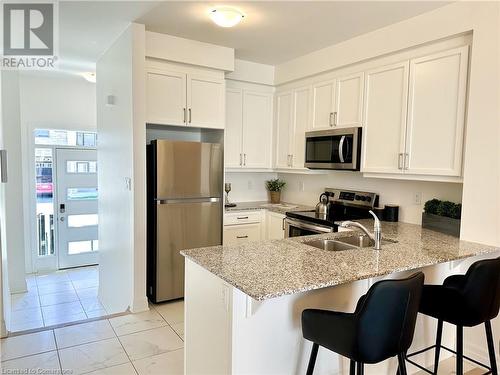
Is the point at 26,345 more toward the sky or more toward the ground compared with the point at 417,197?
more toward the ground

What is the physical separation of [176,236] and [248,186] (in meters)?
1.55

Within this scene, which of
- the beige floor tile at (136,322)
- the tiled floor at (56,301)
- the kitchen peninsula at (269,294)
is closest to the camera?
the kitchen peninsula at (269,294)

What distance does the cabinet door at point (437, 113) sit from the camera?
2.67 m

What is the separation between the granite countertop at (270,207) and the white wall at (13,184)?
2577 millimetres

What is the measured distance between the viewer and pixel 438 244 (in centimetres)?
252

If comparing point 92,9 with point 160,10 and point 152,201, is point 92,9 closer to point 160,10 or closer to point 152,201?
point 160,10

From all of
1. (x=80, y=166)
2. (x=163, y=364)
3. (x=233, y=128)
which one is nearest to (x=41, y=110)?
(x=80, y=166)

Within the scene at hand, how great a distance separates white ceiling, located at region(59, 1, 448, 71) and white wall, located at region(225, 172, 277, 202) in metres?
1.61

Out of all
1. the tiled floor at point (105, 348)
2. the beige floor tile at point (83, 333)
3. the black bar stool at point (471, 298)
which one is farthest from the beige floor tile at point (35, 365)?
the black bar stool at point (471, 298)

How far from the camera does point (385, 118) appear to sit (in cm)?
322

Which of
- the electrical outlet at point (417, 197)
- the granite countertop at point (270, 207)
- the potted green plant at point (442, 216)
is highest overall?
the electrical outlet at point (417, 197)

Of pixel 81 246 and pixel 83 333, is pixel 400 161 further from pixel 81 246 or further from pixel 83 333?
pixel 81 246

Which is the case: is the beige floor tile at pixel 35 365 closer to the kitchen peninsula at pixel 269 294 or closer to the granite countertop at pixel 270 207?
the kitchen peninsula at pixel 269 294

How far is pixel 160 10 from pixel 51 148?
11.6 feet
